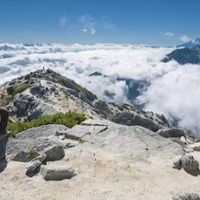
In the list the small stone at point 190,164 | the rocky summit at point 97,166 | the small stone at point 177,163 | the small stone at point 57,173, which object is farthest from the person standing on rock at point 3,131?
the small stone at point 190,164

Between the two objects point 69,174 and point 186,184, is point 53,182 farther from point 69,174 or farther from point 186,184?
point 186,184

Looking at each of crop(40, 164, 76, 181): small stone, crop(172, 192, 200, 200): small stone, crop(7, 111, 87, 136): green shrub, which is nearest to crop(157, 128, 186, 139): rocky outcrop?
crop(7, 111, 87, 136): green shrub

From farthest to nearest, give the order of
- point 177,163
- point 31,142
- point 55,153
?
point 31,142, point 55,153, point 177,163

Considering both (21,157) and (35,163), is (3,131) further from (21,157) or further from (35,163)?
(35,163)

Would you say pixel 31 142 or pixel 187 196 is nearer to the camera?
pixel 187 196

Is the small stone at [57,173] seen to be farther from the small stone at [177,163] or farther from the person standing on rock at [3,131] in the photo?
the small stone at [177,163]

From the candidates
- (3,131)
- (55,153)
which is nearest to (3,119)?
(3,131)

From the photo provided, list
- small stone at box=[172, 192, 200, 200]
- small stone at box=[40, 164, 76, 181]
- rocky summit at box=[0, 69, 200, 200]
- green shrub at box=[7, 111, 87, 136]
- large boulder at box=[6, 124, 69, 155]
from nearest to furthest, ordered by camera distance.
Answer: small stone at box=[172, 192, 200, 200] < rocky summit at box=[0, 69, 200, 200] < small stone at box=[40, 164, 76, 181] < large boulder at box=[6, 124, 69, 155] < green shrub at box=[7, 111, 87, 136]

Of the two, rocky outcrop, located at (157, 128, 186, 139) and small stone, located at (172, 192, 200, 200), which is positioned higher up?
small stone, located at (172, 192, 200, 200)

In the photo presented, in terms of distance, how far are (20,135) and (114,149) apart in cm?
708

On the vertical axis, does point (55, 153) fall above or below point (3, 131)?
below

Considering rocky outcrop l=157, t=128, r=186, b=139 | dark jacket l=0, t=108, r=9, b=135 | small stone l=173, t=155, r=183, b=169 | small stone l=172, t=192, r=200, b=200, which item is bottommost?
rocky outcrop l=157, t=128, r=186, b=139

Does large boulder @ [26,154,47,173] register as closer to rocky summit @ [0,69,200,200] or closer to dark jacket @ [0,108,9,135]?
rocky summit @ [0,69,200,200]

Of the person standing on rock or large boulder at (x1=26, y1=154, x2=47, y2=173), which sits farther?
the person standing on rock
